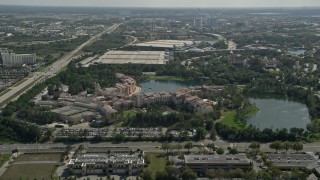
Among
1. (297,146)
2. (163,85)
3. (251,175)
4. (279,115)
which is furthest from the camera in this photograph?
(163,85)

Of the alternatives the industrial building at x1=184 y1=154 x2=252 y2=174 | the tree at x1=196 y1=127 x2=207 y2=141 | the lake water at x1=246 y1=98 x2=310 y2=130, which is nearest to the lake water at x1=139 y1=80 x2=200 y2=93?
the lake water at x1=246 y1=98 x2=310 y2=130

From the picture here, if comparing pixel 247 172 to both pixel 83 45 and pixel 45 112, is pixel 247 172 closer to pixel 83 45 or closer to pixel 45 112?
pixel 45 112

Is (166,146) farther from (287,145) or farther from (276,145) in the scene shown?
(287,145)

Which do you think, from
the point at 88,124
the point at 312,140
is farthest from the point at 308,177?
the point at 88,124

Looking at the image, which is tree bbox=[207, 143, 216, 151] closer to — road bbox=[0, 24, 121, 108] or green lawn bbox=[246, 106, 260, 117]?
green lawn bbox=[246, 106, 260, 117]

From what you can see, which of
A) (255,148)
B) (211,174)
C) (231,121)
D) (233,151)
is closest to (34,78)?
(231,121)

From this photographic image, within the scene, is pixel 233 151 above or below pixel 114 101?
below
